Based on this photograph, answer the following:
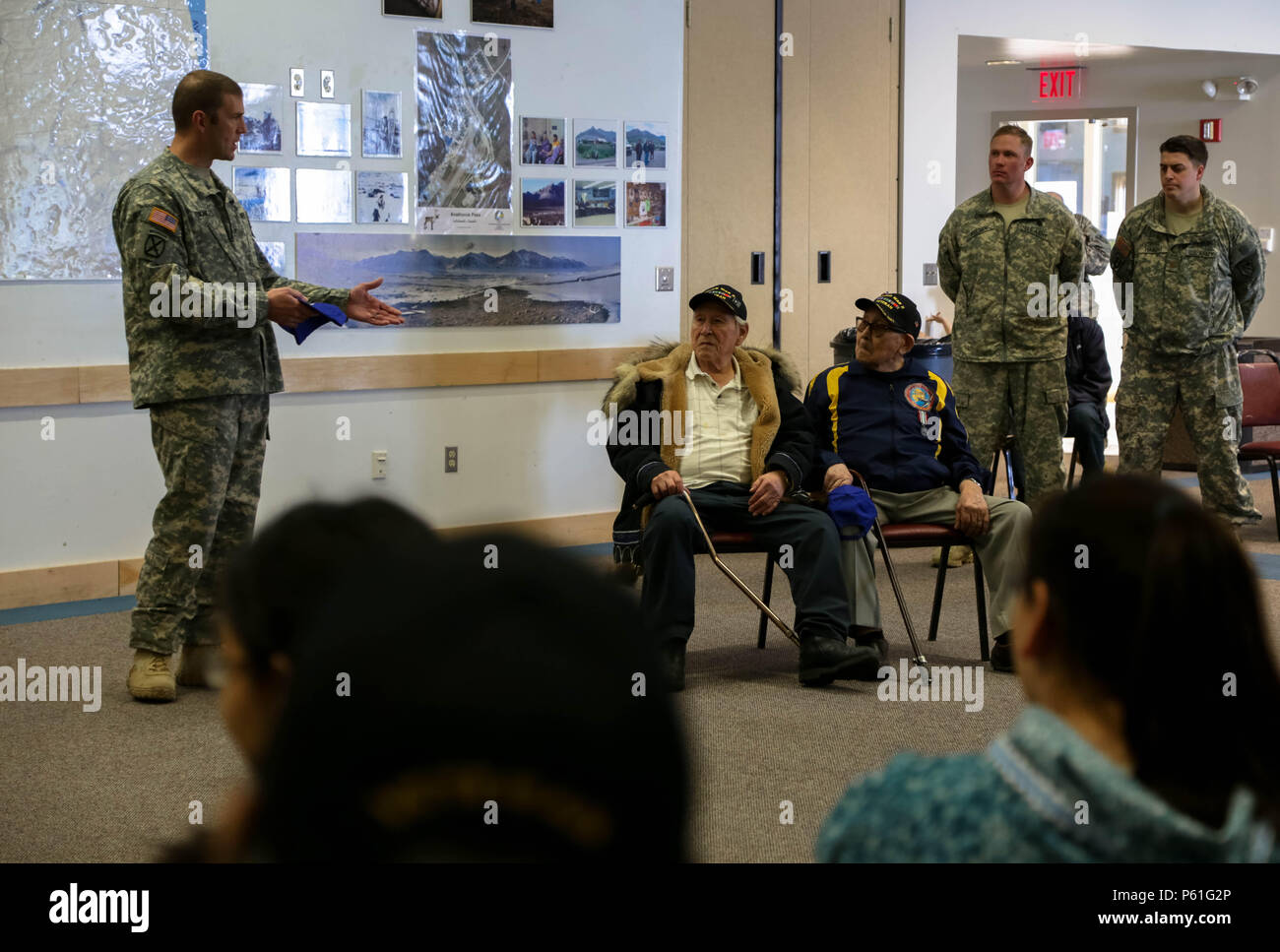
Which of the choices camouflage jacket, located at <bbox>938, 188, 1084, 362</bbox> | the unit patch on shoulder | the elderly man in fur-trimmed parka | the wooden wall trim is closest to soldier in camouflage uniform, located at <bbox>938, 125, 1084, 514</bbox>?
camouflage jacket, located at <bbox>938, 188, 1084, 362</bbox>

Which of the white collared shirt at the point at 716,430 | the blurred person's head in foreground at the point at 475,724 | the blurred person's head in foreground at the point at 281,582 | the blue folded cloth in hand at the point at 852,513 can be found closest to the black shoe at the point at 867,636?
the blue folded cloth in hand at the point at 852,513

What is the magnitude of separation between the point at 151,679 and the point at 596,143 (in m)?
3.23

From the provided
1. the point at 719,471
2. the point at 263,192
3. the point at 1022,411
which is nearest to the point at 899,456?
the point at 719,471

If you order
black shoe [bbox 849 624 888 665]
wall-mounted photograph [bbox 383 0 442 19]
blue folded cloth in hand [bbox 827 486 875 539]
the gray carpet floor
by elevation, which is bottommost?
the gray carpet floor

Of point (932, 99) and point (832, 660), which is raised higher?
point (932, 99)

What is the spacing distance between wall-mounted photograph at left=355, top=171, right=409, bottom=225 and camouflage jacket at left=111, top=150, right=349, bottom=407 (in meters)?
1.67

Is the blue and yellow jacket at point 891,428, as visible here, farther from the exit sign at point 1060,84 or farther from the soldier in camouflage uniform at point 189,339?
the exit sign at point 1060,84

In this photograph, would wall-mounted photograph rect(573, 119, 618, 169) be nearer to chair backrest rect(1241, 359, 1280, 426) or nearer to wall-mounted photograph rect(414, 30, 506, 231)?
wall-mounted photograph rect(414, 30, 506, 231)

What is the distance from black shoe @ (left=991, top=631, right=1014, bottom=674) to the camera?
406cm

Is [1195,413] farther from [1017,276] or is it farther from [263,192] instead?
[263,192]

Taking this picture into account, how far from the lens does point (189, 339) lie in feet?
12.0

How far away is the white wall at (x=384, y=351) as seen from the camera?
486 centimetres

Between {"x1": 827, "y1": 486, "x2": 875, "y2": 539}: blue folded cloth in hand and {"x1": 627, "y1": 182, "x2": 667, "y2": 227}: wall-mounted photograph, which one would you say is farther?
{"x1": 627, "y1": 182, "x2": 667, "y2": 227}: wall-mounted photograph

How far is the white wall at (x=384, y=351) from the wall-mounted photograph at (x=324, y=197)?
0.07 meters
